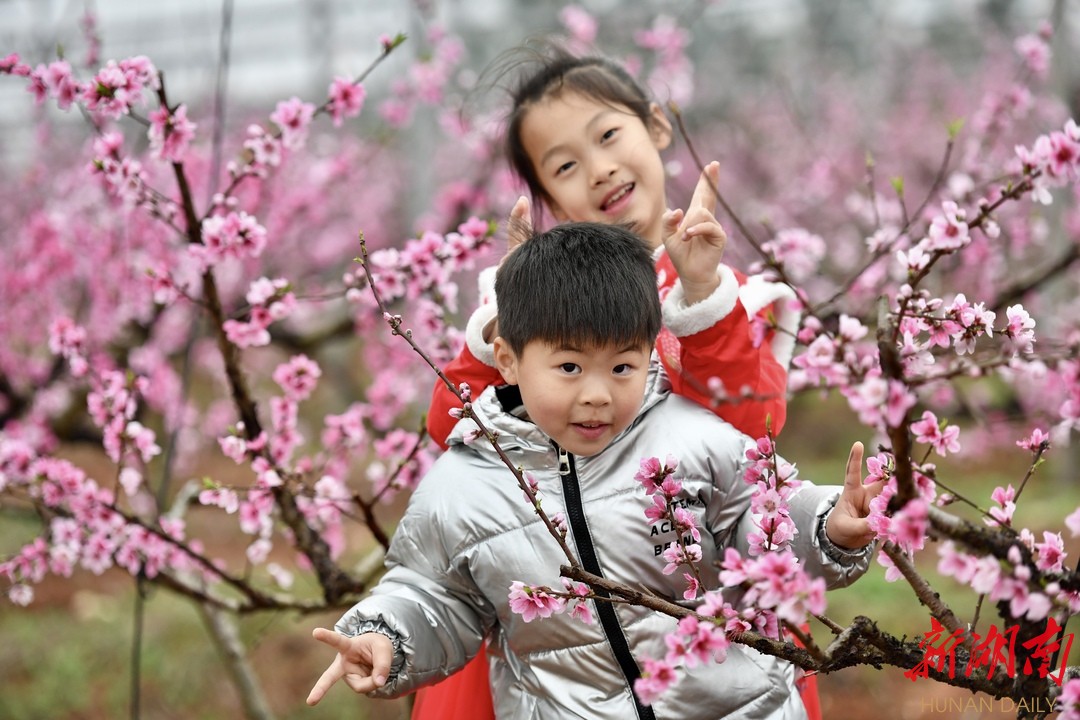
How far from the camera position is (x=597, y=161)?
1.90 m

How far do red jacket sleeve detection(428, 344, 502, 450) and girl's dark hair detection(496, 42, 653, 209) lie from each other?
1.41 feet

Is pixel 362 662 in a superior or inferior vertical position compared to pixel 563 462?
inferior

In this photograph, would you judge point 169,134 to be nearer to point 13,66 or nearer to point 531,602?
point 13,66

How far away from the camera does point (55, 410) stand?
4.77 meters

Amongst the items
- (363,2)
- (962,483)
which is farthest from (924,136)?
(363,2)

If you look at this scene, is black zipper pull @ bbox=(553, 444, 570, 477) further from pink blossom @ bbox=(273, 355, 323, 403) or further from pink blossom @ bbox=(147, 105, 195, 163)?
pink blossom @ bbox=(147, 105, 195, 163)

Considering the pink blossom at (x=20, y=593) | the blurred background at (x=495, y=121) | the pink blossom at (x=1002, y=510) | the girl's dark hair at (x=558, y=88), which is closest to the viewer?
the pink blossom at (x=1002, y=510)

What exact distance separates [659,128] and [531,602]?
3.74 feet

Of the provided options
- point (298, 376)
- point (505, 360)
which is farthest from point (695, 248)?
point (298, 376)

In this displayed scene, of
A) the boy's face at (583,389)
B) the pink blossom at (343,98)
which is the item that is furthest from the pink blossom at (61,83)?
the boy's face at (583,389)

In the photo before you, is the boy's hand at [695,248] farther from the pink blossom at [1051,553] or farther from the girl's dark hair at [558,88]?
Answer: the pink blossom at [1051,553]

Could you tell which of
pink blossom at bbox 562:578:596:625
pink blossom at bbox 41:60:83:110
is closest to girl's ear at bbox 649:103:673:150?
pink blossom at bbox 562:578:596:625

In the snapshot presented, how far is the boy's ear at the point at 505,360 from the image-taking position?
1602 millimetres

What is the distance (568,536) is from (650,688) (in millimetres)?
394
